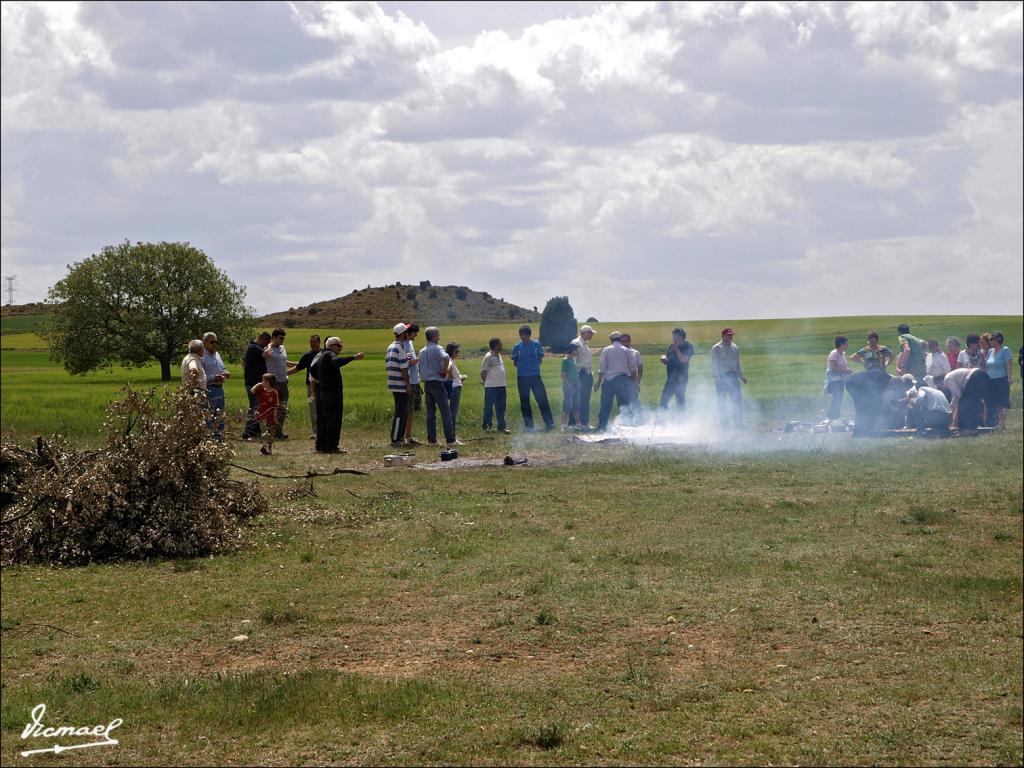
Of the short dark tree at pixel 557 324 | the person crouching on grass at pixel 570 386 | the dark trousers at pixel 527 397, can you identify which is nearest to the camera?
the short dark tree at pixel 557 324

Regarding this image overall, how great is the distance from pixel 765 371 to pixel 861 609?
10472 millimetres

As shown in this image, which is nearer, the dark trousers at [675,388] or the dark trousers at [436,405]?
the dark trousers at [436,405]

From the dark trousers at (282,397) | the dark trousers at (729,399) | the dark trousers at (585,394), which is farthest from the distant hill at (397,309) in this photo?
the dark trousers at (729,399)

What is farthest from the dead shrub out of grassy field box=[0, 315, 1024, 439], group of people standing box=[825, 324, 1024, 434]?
group of people standing box=[825, 324, 1024, 434]

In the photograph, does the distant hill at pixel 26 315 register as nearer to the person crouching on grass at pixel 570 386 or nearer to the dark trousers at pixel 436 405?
the dark trousers at pixel 436 405

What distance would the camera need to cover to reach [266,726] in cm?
909

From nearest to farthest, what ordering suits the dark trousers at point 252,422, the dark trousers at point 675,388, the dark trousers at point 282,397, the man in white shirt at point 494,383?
the dark trousers at point 252,422, the dark trousers at point 282,397, the man in white shirt at point 494,383, the dark trousers at point 675,388

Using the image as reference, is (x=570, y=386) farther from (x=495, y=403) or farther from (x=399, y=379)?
(x=399, y=379)

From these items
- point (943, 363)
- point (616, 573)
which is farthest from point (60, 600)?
point (943, 363)

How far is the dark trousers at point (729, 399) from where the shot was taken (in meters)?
21.3

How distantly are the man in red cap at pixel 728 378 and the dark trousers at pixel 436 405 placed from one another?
43.0 ft

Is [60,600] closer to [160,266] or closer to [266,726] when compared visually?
[266,726]

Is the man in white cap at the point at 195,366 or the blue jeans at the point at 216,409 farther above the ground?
the man in white cap at the point at 195,366

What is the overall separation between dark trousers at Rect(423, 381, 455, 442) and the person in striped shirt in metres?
0.20
